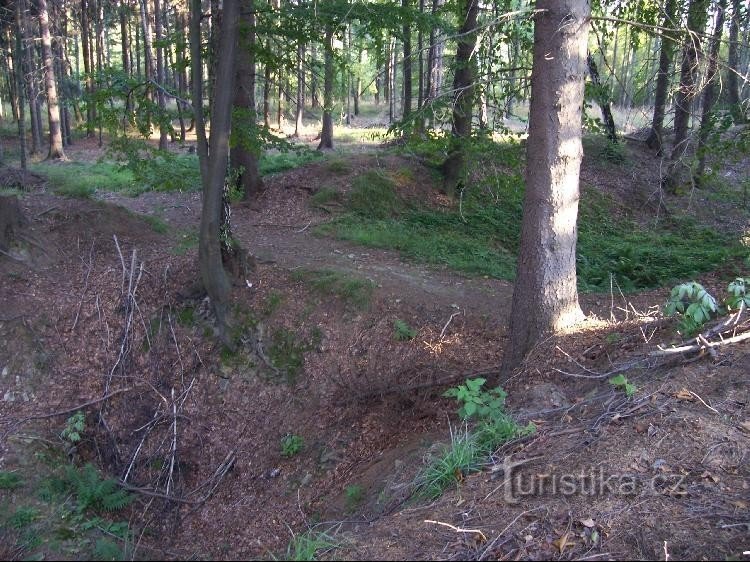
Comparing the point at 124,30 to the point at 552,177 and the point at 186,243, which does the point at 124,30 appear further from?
the point at 552,177

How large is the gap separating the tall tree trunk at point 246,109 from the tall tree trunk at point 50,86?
10.1 m

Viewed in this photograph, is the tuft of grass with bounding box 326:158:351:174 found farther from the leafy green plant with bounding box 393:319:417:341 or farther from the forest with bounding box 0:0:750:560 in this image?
the leafy green plant with bounding box 393:319:417:341

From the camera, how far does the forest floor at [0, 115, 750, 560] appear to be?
3.79 metres

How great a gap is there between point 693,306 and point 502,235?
8429 millimetres

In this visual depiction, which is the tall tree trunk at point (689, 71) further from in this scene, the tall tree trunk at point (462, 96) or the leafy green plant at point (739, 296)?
the tall tree trunk at point (462, 96)

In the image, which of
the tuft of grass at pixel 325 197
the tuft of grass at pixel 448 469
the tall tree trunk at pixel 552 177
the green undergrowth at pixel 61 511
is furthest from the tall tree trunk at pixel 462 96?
the green undergrowth at pixel 61 511

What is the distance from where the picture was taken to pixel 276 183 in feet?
49.4

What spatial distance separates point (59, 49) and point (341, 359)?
25911mm

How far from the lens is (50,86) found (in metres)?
20.9

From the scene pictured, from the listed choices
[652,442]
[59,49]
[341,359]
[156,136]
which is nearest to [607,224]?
[341,359]

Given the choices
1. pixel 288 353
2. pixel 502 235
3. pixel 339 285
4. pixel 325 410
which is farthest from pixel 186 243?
pixel 502 235

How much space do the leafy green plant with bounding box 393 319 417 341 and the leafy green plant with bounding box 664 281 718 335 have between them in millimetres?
3765

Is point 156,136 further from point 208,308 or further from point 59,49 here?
point 208,308

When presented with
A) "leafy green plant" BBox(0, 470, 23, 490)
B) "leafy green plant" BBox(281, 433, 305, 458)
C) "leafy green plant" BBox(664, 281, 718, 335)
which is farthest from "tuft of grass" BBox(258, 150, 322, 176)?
"leafy green plant" BBox(664, 281, 718, 335)
